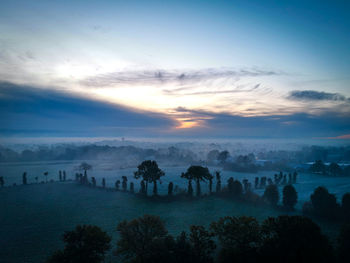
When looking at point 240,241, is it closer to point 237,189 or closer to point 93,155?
point 237,189

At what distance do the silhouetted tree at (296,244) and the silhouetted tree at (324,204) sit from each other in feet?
84.2

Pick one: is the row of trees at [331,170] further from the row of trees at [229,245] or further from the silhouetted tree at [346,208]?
the row of trees at [229,245]

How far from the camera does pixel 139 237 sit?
22734 millimetres

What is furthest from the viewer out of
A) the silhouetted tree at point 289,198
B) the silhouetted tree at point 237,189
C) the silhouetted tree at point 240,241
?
the silhouetted tree at point 237,189

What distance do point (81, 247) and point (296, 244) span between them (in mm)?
19634

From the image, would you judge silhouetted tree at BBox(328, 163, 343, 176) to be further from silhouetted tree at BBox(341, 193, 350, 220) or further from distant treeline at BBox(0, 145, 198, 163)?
distant treeline at BBox(0, 145, 198, 163)

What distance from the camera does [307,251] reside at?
687 inches

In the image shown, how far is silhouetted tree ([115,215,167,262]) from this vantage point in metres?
22.0

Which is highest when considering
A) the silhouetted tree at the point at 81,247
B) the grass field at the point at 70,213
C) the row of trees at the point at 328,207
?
the silhouetted tree at the point at 81,247

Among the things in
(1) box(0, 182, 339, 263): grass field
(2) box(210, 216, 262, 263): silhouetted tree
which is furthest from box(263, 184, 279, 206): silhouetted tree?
(2) box(210, 216, 262, 263): silhouetted tree

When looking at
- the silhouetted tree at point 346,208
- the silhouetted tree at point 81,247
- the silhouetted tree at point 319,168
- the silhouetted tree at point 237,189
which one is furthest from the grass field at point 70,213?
the silhouetted tree at point 319,168

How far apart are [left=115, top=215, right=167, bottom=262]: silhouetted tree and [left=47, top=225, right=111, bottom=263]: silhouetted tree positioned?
237 centimetres

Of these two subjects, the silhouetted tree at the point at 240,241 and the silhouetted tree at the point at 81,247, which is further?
the silhouetted tree at the point at 240,241

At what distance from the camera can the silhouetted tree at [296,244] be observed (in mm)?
17391
